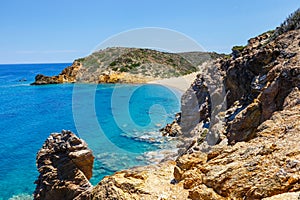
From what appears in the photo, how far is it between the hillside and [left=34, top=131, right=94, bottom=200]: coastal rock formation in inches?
2499

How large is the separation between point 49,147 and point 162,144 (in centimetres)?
1346

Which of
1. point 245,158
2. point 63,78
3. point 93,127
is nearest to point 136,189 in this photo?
point 245,158

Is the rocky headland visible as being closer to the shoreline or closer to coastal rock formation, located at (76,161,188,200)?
coastal rock formation, located at (76,161,188,200)

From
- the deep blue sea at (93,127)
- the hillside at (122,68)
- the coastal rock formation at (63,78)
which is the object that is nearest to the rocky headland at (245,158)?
the deep blue sea at (93,127)

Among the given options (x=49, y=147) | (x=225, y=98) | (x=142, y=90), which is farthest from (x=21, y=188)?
(x=142, y=90)

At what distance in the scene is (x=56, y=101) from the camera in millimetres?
55125

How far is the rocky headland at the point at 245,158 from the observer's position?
659cm

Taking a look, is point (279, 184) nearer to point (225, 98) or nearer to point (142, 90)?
point (225, 98)

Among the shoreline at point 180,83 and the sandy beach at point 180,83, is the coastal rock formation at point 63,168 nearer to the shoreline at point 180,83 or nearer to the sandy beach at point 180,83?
the shoreline at point 180,83

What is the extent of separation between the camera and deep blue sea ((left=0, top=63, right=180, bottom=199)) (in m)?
20.7

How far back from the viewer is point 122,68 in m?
80.7

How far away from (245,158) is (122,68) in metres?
74.8

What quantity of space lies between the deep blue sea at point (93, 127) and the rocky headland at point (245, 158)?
6.82 metres

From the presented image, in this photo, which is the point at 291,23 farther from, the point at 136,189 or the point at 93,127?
the point at 93,127
